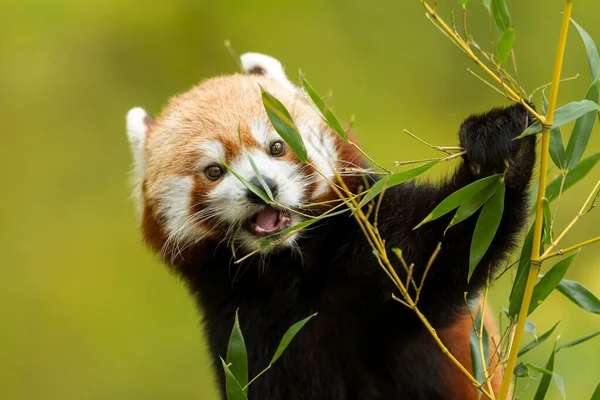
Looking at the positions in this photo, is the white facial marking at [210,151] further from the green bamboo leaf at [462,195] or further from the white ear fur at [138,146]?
Result: the green bamboo leaf at [462,195]

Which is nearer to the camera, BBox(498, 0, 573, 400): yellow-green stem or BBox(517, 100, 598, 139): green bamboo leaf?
BBox(498, 0, 573, 400): yellow-green stem

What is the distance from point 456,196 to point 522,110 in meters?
0.31

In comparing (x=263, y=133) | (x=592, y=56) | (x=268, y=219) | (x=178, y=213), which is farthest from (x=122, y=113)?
(x=592, y=56)

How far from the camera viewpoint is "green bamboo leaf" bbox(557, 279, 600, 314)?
74.7 inches

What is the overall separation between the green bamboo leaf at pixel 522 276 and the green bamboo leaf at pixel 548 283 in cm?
3

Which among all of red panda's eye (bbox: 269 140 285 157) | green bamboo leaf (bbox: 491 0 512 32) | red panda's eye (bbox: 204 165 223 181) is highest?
green bamboo leaf (bbox: 491 0 512 32)

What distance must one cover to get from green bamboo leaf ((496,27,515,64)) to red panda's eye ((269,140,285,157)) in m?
1.12

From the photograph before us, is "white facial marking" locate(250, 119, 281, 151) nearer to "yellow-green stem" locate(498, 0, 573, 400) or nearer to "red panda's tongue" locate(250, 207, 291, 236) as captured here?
"red panda's tongue" locate(250, 207, 291, 236)

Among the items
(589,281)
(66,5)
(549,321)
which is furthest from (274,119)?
(66,5)

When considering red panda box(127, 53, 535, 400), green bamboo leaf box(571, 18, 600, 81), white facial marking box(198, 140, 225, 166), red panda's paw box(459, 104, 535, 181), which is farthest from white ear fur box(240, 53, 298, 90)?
green bamboo leaf box(571, 18, 600, 81)

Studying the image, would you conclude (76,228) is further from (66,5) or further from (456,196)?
(456,196)

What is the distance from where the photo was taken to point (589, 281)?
363 cm

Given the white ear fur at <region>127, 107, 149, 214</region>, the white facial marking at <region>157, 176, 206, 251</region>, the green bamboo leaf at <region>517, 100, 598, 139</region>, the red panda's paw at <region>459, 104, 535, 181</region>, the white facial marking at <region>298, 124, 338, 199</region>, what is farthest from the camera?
the white ear fur at <region>127, 107, 149, 214</region>

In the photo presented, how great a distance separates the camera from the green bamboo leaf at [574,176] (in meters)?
1.84
